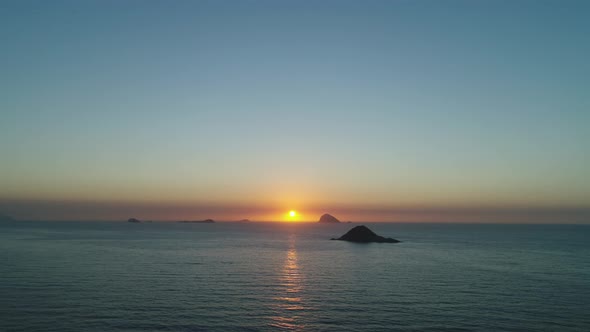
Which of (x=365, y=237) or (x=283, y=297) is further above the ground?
(x=365, y=237)

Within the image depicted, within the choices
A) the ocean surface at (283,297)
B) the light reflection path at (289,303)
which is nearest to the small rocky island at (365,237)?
the ocean surface at (283,297)

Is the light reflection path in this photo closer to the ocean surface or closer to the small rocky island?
the ocean surface

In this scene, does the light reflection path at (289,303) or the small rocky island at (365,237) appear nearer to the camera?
the light reflection path at (289,303)

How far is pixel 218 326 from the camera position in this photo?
37.8 m

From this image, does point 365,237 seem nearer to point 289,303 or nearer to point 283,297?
point 283,297

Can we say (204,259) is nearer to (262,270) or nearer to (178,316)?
(262,270)

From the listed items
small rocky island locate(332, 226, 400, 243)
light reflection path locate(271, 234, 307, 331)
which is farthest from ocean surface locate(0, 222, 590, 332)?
small rocky island locate(332, 226, 400, 243)

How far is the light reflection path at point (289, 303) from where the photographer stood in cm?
3962

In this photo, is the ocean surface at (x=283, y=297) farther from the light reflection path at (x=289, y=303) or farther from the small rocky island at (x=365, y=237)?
the small rocky island at (x=365, y=237)


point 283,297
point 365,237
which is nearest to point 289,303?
point 283,297

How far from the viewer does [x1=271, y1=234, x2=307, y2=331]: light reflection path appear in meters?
39.6

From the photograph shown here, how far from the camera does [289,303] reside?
48.1 meters

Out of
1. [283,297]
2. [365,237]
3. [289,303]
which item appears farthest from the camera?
[365,237]

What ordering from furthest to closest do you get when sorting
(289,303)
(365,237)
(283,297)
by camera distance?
(365,237), (283,297), (289,303)
